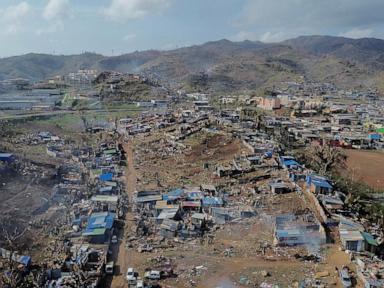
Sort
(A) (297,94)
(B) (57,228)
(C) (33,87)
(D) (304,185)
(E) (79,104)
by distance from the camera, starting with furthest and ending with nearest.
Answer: (A) (297,94) → (C) (33,87) → (E) (79,104) → (D) (304,185) → (B) (57,228)

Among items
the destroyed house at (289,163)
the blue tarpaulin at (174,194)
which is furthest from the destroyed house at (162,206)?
the destroyed house at (289,163)

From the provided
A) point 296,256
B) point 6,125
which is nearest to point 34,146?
point 6,125

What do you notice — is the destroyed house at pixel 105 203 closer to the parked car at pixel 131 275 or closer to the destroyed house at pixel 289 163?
the parked car at pixel 131 275

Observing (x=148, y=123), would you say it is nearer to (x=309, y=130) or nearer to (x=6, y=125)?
(x=6, y=125)

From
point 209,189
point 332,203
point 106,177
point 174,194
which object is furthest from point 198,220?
point 106,177

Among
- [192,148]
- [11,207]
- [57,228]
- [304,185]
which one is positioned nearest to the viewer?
[57,228]

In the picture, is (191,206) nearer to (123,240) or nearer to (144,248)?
(123,240)
